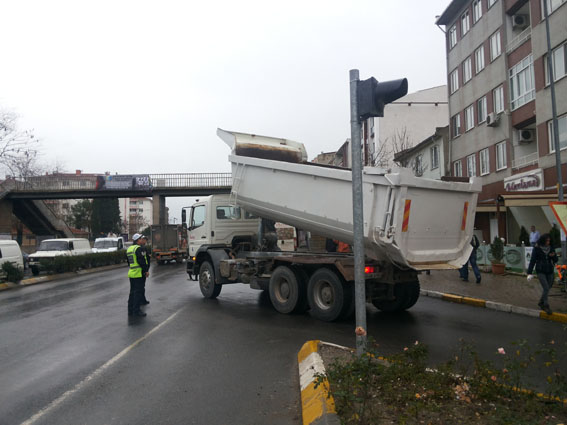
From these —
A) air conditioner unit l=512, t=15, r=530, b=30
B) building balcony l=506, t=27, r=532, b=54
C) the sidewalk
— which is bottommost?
the sidewalk

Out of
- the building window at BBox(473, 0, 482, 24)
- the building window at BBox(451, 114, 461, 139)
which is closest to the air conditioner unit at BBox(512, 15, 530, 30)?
the building window at BBox(473, 0, 482, 24)

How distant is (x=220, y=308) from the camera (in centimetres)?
1026

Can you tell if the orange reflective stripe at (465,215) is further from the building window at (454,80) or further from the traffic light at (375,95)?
the building window at (454,80)

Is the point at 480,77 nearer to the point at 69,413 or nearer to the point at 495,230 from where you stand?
the point at 495,230

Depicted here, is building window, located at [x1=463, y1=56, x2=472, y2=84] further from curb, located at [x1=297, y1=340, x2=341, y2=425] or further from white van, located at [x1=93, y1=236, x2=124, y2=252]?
curb, located at [x1=297, y1=340, x2=341, y2=425]

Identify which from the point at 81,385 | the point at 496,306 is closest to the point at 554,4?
the point at 496,306

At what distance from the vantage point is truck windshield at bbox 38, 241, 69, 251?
23266 mm

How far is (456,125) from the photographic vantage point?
94.0 ft

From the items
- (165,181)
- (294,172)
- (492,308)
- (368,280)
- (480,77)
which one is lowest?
(492,308)

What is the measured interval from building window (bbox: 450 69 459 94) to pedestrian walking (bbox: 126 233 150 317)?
25.2 meters

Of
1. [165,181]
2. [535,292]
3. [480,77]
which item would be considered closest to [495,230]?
[480,77]

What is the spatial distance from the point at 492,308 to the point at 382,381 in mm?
6914

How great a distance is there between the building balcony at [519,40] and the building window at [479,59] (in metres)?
2.82

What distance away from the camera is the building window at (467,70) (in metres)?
26.7
